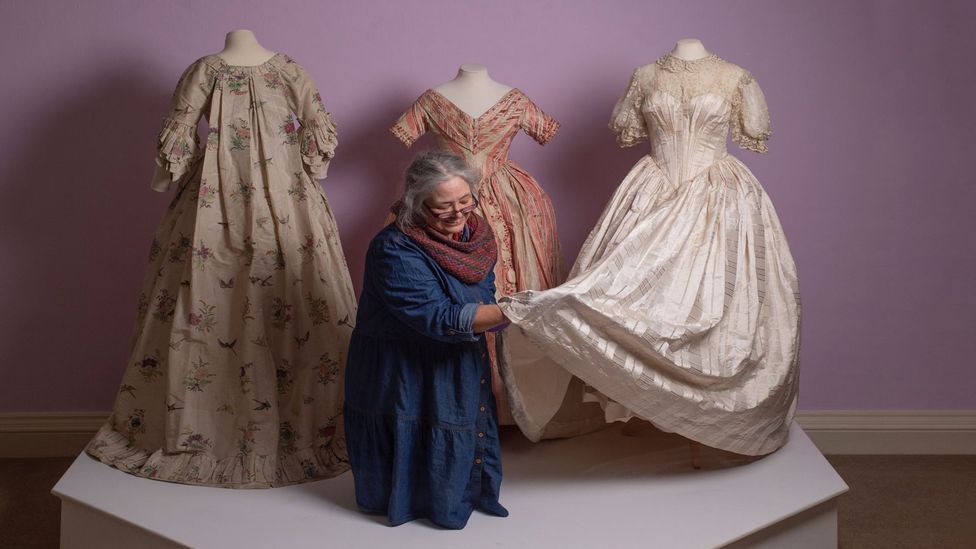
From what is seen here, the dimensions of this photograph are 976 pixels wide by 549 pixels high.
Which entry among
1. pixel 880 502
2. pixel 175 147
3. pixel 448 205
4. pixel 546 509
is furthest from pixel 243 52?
pixel 880 502

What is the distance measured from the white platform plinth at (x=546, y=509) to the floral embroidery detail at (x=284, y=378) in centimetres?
36

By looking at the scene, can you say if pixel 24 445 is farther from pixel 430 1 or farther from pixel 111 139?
pixel 430 1

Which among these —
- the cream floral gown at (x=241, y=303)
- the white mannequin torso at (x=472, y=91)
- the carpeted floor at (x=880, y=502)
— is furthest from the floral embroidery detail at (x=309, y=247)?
the carpeted floor at (x=880, y=502)

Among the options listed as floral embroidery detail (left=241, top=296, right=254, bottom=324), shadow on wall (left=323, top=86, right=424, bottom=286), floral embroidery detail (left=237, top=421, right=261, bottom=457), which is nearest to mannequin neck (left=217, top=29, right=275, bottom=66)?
shadow on wall (left=323, top=86, right=424, bottom=286)

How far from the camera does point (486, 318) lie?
2816mm

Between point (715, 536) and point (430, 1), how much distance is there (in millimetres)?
2157

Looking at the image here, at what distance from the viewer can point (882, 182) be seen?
4117 millimetres

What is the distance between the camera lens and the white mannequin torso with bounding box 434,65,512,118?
11.9 feet

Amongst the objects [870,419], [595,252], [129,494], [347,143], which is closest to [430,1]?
[347,143]

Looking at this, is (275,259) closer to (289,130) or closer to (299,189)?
(299,189)

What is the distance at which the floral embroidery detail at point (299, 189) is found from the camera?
3490mm

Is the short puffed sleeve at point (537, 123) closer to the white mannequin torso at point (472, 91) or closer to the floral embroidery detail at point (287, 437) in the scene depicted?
the white mannequin torso at point (472, 91)

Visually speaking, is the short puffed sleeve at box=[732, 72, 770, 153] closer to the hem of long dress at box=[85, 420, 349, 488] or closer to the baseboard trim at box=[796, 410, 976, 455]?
the baseboard trim at box=[796, 410, 976, 455]

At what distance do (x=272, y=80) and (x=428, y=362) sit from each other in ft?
3.70
